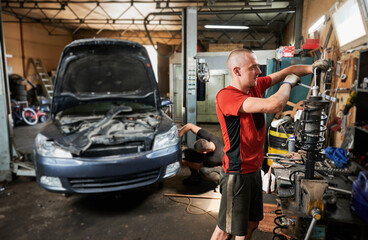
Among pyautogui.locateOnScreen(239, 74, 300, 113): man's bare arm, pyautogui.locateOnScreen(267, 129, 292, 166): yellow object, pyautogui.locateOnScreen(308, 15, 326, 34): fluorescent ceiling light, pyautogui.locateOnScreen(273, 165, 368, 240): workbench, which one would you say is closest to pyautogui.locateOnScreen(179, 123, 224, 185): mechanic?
pyautogui.locateOnScreen(267, 129, 292, 166): yellow object

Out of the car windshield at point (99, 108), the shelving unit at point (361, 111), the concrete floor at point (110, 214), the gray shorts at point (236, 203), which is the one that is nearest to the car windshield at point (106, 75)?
the car windshield at point (99, 108)

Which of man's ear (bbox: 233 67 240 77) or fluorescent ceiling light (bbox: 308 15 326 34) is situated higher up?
fluorescent ceiling light (bbox: 308 15 326 34)

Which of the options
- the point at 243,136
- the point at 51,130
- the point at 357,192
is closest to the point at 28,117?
the point at 51,130

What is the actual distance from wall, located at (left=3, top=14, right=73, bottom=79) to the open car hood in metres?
9.07

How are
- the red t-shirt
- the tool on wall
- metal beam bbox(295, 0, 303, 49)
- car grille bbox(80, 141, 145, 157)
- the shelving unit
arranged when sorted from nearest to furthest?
the red t-shirt
the shelving unit
car grille bbox(80, 141, 145, 157)
metal beam bbox(295, 0, 303, 49)
the tool on wall

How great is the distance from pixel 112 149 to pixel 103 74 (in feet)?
5.40

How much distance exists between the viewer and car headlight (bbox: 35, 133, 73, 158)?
291 cm

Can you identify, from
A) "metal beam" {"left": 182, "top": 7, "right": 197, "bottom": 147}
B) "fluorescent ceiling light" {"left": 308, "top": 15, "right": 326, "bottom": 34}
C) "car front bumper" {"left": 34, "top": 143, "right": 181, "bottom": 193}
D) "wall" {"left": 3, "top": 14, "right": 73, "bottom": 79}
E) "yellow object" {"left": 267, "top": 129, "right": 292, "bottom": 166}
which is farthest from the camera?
"wall" {"left": 3, "top": 14, "right": 73, "bottom": 79}

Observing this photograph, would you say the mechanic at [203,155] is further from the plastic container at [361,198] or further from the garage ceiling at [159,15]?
the garage ceiling at [159,15]

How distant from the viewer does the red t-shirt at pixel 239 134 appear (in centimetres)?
182

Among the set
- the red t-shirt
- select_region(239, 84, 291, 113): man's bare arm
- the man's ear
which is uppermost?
the man's ear

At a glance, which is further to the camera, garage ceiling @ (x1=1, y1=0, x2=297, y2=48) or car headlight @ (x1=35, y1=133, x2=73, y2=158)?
garage ceiling @ (x1=1, y1=0, x2=297, y2=48)

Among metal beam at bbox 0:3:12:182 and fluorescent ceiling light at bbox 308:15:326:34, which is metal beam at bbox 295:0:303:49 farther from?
metal beam at bbox 0:3:12:182

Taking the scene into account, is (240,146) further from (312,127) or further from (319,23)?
(319,23)
